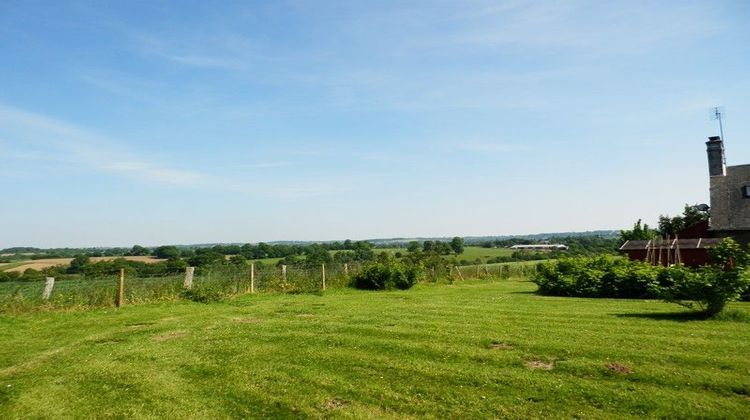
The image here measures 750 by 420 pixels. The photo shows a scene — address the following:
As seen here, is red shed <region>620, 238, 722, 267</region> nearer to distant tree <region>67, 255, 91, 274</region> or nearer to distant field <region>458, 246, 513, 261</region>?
distant field <region>458, 246, 513, 261</region>

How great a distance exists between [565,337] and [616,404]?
3.72 m

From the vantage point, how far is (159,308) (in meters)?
16.7

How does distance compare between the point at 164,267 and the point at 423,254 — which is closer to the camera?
the point at 164,267

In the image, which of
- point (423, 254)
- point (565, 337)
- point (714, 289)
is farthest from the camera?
point (423, 254)

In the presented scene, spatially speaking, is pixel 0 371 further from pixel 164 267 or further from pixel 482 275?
pixel 482 275

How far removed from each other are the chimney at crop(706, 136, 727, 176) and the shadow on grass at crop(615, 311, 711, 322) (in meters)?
25.2

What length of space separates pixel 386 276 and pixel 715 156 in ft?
80.5

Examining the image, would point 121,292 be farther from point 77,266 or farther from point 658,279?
point 658,279

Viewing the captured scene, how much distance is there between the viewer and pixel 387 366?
816cm

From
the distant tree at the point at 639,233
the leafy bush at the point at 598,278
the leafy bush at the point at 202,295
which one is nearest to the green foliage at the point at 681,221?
the distant tree at the point at 639,233

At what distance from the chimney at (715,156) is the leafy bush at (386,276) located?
22.0 meters

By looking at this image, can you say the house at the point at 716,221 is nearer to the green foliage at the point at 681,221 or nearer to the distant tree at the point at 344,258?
the green foliage at the point at 681,221

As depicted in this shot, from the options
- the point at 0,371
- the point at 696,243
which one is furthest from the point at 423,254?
the point at 0,371

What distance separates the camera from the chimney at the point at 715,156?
32.4 meters
